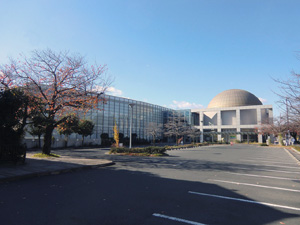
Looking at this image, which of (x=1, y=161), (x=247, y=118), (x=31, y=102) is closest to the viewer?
(x=1, y=161)

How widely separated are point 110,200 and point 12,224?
7.21ft

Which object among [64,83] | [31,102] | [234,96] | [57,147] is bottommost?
[57,147]

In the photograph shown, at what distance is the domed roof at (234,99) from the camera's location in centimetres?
7450

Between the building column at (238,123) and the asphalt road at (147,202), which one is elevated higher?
the building column at (238,123)

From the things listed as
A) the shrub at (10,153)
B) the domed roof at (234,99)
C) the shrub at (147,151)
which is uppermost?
the domed roof at (234,99)

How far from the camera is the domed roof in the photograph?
244 ft

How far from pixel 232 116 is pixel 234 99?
924 centimetres

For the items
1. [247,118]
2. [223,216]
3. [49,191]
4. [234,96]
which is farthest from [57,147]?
[234,96]

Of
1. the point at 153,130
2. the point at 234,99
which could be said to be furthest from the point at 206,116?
the point at 153,130

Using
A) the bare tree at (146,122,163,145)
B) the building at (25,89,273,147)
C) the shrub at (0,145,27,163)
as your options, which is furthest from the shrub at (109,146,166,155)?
the building at (25,89,273,147)

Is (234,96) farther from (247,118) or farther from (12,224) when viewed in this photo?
(12,224)

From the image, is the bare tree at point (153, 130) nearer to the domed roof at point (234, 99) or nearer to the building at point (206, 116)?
the building at point (206, 116)

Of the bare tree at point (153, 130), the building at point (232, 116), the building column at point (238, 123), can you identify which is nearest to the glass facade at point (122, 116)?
the bare tree at point (153, 130)

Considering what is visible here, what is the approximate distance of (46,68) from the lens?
15.5 metres
